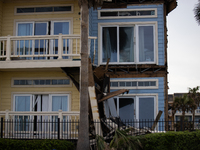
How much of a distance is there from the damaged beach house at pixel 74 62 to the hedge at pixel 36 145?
1.19 metres

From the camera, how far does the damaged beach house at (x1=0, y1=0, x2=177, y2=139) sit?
13477 mm

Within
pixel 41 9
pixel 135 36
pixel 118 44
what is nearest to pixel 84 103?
pixel 118 44

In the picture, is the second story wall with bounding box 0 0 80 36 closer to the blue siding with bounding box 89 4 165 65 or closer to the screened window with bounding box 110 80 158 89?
the blue siding with bounding box 89 4 165 65

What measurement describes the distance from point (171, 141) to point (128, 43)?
6687 mm

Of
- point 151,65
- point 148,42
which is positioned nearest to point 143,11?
point 148,42

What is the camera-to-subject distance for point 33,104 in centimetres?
1466

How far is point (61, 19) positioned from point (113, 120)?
19.2 ft

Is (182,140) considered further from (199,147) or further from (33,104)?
(33,104)

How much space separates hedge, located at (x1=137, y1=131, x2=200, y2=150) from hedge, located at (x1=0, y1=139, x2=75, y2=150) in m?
2.89

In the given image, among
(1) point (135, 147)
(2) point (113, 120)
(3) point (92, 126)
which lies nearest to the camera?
(1) point (135, 147)

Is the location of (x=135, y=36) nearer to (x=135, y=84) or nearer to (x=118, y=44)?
(x=118, y=44)

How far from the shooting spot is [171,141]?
37.5 feet

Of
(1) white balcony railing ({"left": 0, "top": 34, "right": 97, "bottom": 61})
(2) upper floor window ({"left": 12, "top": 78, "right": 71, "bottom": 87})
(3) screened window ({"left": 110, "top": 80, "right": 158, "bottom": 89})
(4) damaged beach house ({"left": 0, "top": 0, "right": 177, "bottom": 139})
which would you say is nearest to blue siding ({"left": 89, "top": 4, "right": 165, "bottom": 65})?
(4) damaged beach house ({"left": 0, "top": 0, "right": 177, "bottom": 139})

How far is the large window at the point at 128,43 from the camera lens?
52.9ft
